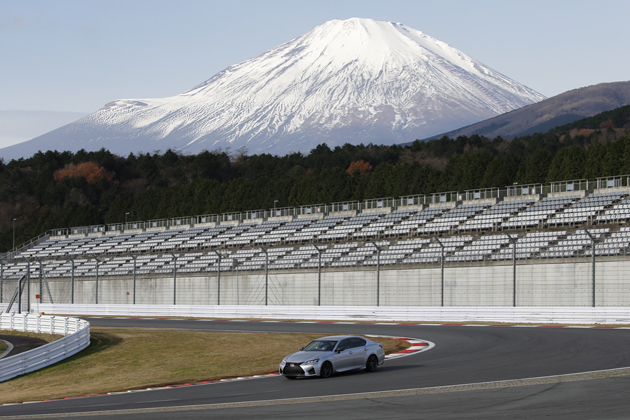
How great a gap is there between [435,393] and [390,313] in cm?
2806

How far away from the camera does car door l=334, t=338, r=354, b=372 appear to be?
2217 centimetres

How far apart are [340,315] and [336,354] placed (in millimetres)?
25636

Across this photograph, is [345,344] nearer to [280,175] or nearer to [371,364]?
[371,364]

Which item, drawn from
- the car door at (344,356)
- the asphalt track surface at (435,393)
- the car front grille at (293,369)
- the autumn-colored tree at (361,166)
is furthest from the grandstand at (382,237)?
the autumn-colored tree at (361,166)

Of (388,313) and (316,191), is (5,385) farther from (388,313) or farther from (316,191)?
(316,191)

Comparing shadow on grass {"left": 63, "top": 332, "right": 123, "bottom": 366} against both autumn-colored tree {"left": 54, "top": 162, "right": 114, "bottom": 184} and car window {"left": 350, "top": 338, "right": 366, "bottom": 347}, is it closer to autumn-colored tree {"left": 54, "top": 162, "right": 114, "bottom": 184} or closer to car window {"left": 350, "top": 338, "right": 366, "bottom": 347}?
car window {"left": 350, "top": 338, "right": 366, "bottom": 347}

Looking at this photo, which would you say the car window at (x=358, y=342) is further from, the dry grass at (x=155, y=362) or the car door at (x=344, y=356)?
the dry grass at (x=155, y=362)

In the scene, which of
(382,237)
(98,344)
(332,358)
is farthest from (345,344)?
(382,237)

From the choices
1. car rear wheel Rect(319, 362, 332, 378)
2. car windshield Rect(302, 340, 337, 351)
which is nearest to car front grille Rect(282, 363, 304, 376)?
car rear wheel Rect(319, 362, 332, 378)

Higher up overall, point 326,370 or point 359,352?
point 359,352

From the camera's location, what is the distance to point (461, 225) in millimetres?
62094

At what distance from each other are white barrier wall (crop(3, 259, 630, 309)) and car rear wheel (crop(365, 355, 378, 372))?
26.9 m

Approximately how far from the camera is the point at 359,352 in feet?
74.4

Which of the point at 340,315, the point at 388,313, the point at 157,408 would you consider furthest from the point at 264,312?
the point at 157,408
